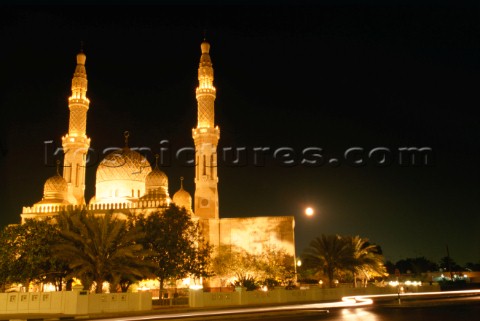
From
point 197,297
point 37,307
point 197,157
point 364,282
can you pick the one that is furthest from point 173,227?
point 364,282

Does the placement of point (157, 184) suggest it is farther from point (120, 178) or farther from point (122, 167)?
point (122, 167)

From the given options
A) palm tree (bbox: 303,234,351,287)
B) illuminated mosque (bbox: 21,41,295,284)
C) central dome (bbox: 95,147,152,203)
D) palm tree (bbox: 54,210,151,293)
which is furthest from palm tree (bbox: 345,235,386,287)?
central dome (bbox: 95,147,152,203)

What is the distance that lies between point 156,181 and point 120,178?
455 centimetres

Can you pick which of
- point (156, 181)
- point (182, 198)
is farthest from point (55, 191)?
point (182, 198)

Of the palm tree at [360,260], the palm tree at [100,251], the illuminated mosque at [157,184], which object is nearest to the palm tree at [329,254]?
the palm tree at [360,260]

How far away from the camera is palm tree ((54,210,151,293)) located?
25.3 meters

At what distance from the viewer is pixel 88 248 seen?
2519 centimetres

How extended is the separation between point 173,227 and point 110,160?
692 inches

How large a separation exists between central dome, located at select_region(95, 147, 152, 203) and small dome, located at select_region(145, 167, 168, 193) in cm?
269

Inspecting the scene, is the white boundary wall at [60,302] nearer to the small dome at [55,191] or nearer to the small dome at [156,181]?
the small dome at [156,181]

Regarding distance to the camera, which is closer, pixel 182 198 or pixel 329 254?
pixel 329 254

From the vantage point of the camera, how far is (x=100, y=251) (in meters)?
25.4

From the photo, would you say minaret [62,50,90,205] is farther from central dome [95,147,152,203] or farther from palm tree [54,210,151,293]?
palm tree [54,210,151,293]

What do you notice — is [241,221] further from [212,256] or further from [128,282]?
[128,282]
